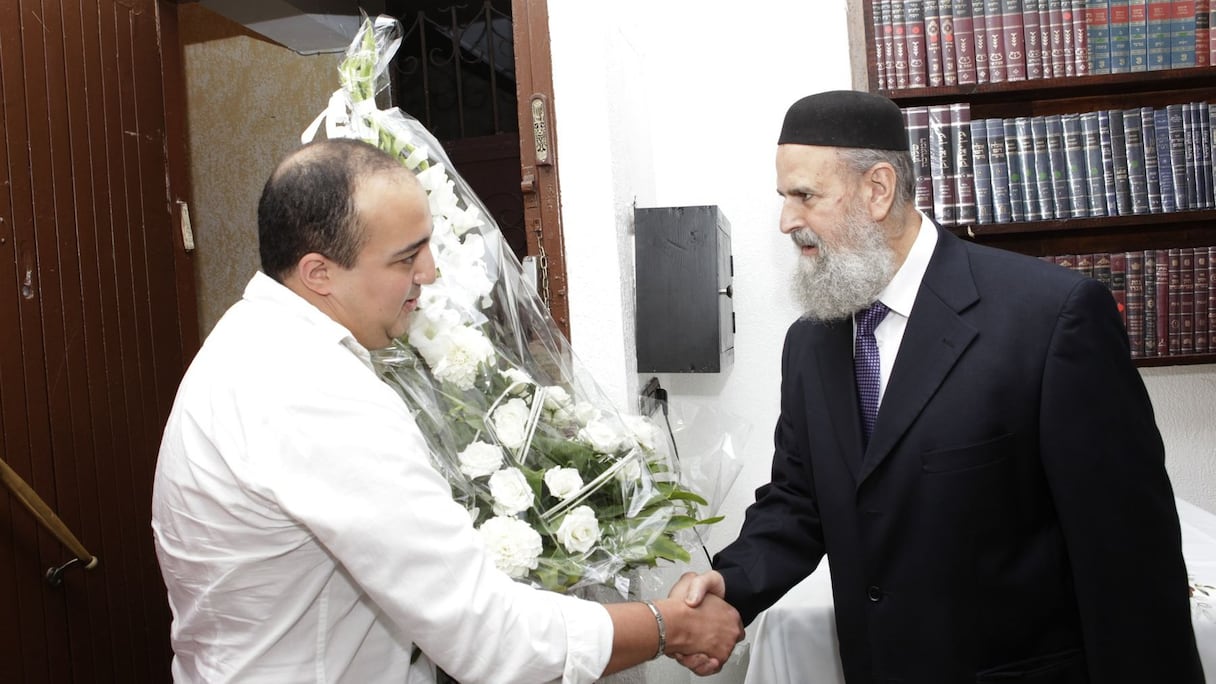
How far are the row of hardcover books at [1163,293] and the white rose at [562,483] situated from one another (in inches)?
68.4

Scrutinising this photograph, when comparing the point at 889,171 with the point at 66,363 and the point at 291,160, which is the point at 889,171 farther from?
the point at 66,363

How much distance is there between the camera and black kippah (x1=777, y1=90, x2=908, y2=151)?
63.2 inches

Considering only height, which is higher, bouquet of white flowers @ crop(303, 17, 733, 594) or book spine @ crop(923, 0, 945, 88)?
book spine @ crop(923, 0, 945, 88)

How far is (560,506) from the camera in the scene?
1346 millimetres

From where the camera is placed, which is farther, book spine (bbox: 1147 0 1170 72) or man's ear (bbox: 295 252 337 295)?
book spine (bbox: 1147 0 1170 72)

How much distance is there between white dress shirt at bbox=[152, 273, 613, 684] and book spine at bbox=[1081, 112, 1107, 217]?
1886mm

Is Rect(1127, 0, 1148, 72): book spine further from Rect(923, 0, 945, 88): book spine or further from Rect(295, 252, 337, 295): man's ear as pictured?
Rect(295, 252, 337, 295): man's ear

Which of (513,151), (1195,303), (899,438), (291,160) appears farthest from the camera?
(513,151)

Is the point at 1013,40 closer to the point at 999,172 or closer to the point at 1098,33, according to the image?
the point at 1098,33

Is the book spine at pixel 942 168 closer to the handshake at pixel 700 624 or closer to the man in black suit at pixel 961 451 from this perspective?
→ the man in black suit at pixel 961 451

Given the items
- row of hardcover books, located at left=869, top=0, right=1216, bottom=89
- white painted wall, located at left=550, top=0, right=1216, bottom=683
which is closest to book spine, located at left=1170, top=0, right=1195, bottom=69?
row of hardcover books, located at left=869, top=0, right=1216, bottom=89

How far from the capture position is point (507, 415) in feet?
4.49

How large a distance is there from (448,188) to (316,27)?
10.1 feet

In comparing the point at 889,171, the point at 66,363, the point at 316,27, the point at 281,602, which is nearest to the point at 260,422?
the point at 281,602
